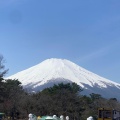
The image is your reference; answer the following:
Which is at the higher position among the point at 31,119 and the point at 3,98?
the point at 3,98

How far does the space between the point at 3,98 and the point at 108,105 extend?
15117mm

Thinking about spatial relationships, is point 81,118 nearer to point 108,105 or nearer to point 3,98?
point 108,105

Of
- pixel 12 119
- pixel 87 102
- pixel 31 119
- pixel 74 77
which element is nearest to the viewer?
pixel 31 119

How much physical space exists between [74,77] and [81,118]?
143756 millimetres

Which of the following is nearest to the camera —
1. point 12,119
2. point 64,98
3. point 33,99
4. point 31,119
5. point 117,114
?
point 31,119

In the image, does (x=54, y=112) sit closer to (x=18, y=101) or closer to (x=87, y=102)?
(x=18, y=101)

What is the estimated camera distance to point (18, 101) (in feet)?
166

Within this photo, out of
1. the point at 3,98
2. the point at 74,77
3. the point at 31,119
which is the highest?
the point at 74,77

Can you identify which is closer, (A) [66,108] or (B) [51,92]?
(A) [66,108]

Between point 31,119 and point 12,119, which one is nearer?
point 31,119

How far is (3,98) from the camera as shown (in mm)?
49406

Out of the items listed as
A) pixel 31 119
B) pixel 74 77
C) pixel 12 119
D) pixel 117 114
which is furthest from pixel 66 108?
pixel 74 77

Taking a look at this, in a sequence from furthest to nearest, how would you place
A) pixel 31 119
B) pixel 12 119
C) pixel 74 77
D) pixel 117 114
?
pixel 74 77
pixel 12 119
pixel 117 114
pixel 31 119

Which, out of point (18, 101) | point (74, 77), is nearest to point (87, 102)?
point (18, 101)
